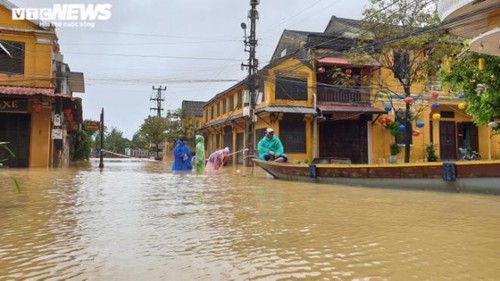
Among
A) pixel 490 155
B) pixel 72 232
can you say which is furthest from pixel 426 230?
pixel 490 155

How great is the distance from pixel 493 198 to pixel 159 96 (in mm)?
47580

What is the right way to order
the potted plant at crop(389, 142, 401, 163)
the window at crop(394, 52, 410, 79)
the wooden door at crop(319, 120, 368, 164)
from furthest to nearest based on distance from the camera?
1. the wooden door at crop(319, 120, 368, 164)
2. the potted plant at crop(389, 142, 401, 163)
3. the window at crop(394, 52, 410, 79)

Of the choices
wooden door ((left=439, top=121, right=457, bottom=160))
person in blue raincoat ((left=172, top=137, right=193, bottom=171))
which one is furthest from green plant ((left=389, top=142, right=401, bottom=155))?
person in blue raincoat ((left=172, top=137, right=193, bottom=171))

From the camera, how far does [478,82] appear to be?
10133mm

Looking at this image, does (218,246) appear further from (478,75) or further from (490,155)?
(490,155)

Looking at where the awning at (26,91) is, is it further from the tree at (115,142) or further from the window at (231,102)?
the tree at (115,142)

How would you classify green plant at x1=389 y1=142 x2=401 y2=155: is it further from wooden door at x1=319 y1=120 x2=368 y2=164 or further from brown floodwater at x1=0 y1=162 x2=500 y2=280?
brown floodwater at x1=0 y1=162 x2=500 y2=280

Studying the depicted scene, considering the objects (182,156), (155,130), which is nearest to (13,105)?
(182,156)

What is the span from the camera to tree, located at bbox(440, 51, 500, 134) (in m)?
9.42

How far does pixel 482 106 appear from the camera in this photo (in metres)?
10.0

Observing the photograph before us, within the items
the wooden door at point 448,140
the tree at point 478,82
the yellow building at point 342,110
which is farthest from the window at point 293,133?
the tree at point 478,82

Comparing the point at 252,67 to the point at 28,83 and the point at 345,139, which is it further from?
the point at 28,83

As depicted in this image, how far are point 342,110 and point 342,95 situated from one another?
4.98 ft

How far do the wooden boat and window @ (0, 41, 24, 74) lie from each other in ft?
42.5
